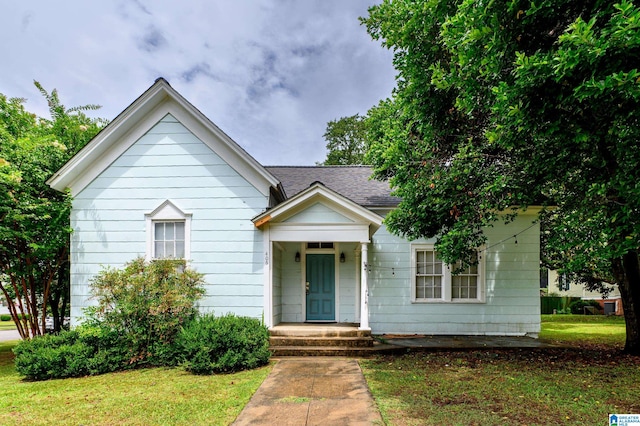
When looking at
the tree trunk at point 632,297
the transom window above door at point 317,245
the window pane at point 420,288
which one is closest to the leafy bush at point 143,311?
the transom window above door at point 317,245

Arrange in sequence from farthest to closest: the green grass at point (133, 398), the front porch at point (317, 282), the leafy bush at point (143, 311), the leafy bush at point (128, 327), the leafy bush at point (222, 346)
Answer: the front porch at point (317, 282), the leafy bush at point (143, 311), the leafy bush at point (128, 327), the leafy bush at point (222, 346), the green grass at point (133, 398)

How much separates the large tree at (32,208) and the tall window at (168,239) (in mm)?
2196

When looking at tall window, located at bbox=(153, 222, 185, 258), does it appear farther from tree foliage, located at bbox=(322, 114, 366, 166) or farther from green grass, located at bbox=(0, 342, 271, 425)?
tree foliage, located at bbox=(322, 114, 366, 166)

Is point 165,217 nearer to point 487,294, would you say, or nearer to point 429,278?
point 429,278

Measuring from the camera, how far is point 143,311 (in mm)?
7133

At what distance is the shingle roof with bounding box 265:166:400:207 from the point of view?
10309mm

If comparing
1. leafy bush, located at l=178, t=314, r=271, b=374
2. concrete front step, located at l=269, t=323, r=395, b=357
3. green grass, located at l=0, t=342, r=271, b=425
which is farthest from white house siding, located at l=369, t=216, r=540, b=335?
green grass, located at l=0, t=342, r=271, b=425

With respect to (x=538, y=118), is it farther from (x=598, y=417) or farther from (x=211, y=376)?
(x=211, y=376)

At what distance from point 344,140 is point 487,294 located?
24.6 meters

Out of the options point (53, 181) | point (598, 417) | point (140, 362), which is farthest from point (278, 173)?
point (598, 417)

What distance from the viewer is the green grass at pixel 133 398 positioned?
4508 mm

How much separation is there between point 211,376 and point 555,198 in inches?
327

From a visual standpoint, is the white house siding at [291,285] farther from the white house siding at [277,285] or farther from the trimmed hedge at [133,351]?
the trimmed hedge at [133,351]

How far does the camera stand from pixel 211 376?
21.0ft
